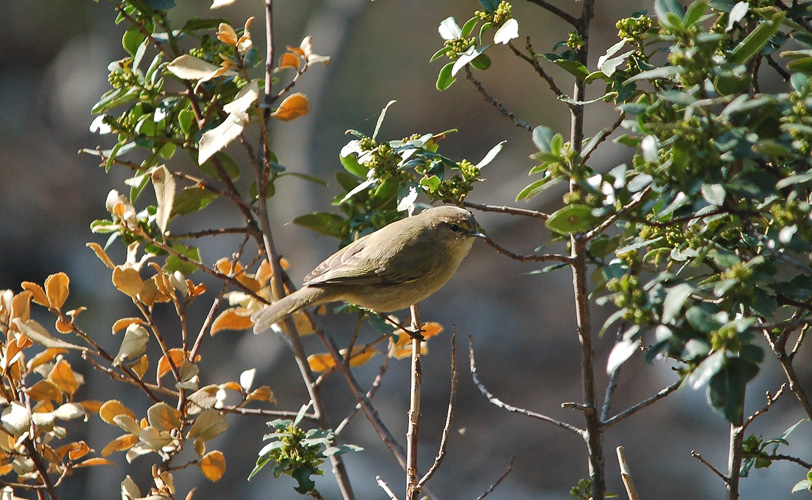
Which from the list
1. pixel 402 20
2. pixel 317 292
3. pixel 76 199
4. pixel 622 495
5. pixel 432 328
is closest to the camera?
pixel 432 328

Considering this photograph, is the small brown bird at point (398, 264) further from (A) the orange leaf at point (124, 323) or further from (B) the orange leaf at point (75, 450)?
(B) the orange leaf at point (75, 450)

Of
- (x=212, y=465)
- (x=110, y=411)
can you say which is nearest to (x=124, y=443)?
(x=110, y=411)

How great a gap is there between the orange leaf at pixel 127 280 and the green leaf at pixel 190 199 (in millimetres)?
214

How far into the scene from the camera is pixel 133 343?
160 cm

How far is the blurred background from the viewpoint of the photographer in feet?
19.1

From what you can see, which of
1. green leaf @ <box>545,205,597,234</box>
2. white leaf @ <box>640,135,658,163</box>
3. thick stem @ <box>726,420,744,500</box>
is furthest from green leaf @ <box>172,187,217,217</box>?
thick stem @ <box>726,420,744,500</box>

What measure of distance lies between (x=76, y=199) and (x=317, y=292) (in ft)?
16.1

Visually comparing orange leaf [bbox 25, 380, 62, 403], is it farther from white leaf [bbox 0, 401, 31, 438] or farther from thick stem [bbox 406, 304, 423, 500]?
thick stem [bbox 406, 304, 423, 500]

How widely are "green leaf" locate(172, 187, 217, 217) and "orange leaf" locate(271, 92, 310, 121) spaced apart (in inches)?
11.4

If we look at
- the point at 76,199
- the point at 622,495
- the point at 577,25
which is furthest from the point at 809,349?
the point at 76,199

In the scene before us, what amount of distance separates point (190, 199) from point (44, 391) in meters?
0.55

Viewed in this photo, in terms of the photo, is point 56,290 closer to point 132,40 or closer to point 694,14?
point 132,40

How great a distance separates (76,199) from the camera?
6.49m

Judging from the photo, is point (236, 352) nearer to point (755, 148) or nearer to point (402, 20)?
point (402, 20)
